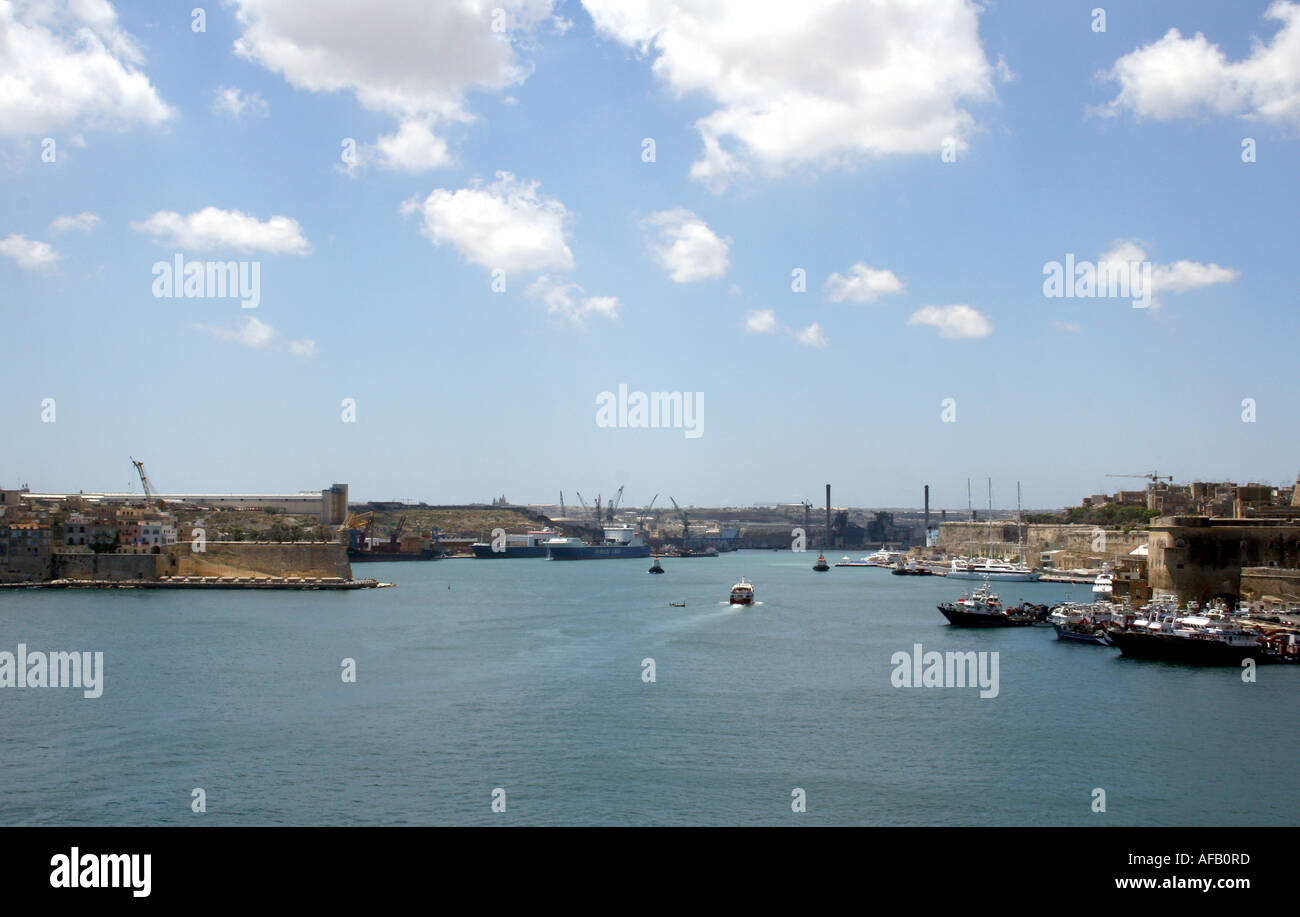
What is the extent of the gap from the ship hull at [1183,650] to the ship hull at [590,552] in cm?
8145

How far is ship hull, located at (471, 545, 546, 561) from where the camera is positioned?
108 metres

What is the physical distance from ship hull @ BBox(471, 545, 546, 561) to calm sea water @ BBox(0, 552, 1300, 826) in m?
74.3

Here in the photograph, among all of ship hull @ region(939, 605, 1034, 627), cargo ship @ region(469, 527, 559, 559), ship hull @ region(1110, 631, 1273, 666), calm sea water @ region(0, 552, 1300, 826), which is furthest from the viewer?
cargo ship @ region(469, 527, 559, 559)

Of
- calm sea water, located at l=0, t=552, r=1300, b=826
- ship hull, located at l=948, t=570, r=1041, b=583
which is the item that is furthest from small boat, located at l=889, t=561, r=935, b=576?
calm sea water, located at l=0, t=552, r=1300, b=826

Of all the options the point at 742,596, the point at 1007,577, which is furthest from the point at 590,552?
the point at 742,596

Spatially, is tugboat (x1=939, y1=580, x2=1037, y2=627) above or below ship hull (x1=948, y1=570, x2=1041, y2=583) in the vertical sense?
above

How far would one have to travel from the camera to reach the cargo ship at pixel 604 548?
346 ft

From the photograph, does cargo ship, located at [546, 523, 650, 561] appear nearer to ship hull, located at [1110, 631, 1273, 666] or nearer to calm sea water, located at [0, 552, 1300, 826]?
calm sea water, located at [0, 552, 1300, 826]

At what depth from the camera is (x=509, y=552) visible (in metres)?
110

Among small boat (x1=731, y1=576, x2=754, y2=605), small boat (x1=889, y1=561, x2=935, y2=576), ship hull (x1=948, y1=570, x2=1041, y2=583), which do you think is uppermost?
small boat (x1=731, y1=576, x2=754, y2=605)

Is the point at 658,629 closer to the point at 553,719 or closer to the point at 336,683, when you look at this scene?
the point at 336,683
